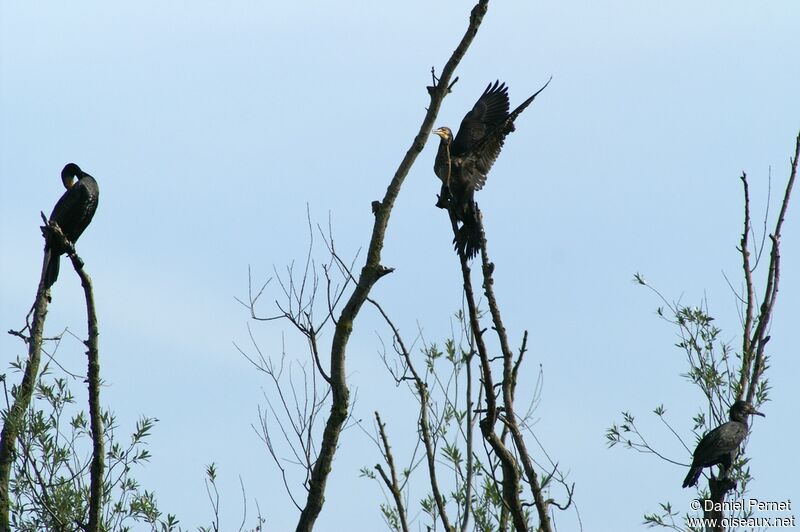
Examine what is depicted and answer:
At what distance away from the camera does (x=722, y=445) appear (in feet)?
22.9

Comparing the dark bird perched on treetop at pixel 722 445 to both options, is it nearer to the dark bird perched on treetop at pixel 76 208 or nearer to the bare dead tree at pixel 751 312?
the bare dead tree at pixel 751 312

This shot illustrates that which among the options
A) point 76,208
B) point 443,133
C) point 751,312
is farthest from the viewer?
point 443,133

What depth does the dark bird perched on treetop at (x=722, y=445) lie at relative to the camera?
22.8 feet

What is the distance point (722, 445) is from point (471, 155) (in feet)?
11.4

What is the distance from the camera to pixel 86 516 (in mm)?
6875

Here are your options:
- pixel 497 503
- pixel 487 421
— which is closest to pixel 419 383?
A: pixel 487 421

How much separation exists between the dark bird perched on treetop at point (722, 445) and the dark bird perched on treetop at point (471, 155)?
7.02 ft

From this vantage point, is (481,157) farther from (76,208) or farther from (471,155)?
(76,208)

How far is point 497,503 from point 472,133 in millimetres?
4718

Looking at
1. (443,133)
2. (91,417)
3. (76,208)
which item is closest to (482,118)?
(443,133)

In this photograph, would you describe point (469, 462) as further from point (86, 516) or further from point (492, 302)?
point (86, 516)

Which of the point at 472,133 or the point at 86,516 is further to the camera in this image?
the point at 472,133

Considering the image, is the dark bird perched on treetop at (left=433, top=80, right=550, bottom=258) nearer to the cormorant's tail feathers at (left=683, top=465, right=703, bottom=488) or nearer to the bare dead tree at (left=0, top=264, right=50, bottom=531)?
the cormorant's tail feathers at (left=683, top=465, right=703, bottom=488)

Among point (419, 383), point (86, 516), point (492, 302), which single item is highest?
point (492, 302)
